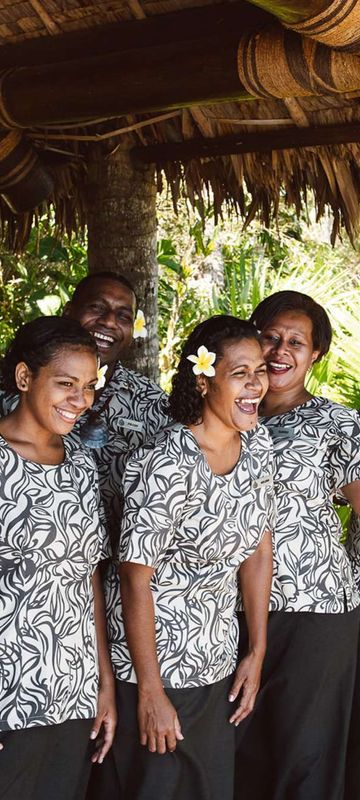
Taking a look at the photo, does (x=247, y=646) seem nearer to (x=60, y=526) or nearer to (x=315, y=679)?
(x=315, y=679)

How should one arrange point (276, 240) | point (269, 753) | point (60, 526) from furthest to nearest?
point (276, 240) → point (269, 753) → point (60, 526)

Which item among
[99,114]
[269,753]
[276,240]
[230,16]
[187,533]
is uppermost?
[276,240]

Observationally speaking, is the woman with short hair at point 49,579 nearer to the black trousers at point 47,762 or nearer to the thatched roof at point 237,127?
the black trousers at point 47,762

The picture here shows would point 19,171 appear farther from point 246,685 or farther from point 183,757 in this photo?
point 183,757

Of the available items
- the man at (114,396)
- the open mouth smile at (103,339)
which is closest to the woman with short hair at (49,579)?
the man at (114,396)

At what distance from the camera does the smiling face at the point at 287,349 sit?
286 centimetres

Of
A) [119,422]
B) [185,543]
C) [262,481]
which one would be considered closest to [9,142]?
[119,422]

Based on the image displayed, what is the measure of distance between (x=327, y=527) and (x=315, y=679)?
0.41 meters

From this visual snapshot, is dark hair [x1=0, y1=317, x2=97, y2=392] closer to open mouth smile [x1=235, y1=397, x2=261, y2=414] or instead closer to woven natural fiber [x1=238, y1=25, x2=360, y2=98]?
open mouth smile [x1=235, y1=397, x2=261, y2=414]

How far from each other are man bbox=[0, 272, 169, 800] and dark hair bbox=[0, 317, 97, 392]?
1.20 ft

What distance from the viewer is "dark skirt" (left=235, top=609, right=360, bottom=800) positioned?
2750 mm

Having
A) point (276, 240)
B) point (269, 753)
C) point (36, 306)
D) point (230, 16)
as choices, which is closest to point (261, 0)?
point (230, 16)

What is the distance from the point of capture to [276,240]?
37.3 ft

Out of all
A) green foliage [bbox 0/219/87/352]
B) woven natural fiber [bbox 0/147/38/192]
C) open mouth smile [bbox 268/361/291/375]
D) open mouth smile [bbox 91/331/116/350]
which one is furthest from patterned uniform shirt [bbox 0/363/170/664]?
green foliage [bbox 0/219/87/352]
